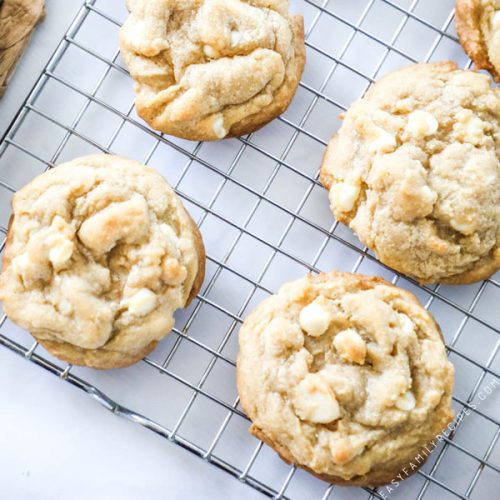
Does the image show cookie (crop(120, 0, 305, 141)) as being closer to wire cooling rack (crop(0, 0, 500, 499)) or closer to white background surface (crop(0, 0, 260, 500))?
wire cooling rack (crop(0, 0, 500, 499))

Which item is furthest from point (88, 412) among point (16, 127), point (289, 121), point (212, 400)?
point (289, 121)

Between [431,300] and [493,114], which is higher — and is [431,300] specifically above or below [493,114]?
below

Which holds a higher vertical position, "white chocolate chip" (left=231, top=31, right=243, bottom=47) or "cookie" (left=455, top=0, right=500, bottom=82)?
"cookie" (left=455, top=0, right=500, bottom=82)

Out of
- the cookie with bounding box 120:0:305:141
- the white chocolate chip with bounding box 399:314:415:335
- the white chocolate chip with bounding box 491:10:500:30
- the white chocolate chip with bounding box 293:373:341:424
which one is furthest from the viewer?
the white chocolate chip with bounding box 491:10:500:30

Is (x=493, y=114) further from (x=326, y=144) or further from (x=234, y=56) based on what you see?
(x=234, y=56)

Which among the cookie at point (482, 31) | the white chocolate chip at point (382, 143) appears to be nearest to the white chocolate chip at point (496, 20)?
the cookie at point (482, 31)

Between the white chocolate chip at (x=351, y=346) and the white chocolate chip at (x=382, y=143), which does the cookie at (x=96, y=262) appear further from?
the white chocolate chip at (x=382, y=143)

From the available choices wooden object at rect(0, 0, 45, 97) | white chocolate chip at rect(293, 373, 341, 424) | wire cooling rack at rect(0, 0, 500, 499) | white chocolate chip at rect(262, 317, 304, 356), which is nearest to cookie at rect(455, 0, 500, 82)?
wire cooling rack at rect(0, 0, 500, 499)
